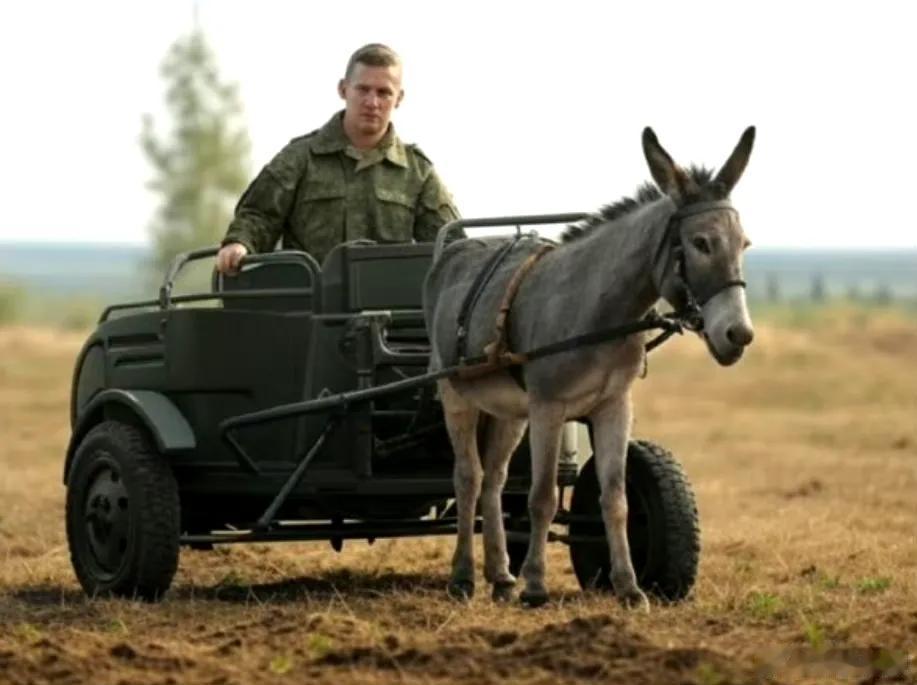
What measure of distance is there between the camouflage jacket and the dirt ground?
65.7 inches

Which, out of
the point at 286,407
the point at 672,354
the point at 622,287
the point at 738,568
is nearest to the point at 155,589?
the point at 286,407

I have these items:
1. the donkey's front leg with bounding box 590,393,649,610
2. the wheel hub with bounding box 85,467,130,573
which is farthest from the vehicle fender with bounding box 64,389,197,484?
the donkey's front leg with bounding box 590,393,649,610

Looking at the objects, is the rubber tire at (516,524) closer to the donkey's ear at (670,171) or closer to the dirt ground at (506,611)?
the dirt ground at (506,611)

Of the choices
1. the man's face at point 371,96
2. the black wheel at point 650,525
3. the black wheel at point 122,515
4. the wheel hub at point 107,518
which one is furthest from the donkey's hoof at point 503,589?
the man's face at point 371,96

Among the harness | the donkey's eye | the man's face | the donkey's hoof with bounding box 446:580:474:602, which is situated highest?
the man's face

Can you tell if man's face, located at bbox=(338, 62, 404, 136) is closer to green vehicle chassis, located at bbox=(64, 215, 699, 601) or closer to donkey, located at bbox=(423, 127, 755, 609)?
green vehicle chassis, located at bbox=(64, 215, 699, 601)

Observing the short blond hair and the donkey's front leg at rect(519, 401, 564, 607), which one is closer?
the donkey's front leg at rect(519, 401, 564, 607)

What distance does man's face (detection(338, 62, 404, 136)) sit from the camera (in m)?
11.5

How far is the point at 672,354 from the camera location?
146 feet

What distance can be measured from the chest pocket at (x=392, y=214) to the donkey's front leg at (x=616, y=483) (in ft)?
6.38

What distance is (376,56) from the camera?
11.5 m

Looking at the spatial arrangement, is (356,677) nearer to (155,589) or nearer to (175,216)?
(155,589)

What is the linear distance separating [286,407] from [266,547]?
3.99 metres

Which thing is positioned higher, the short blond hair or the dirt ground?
the short blond hair
